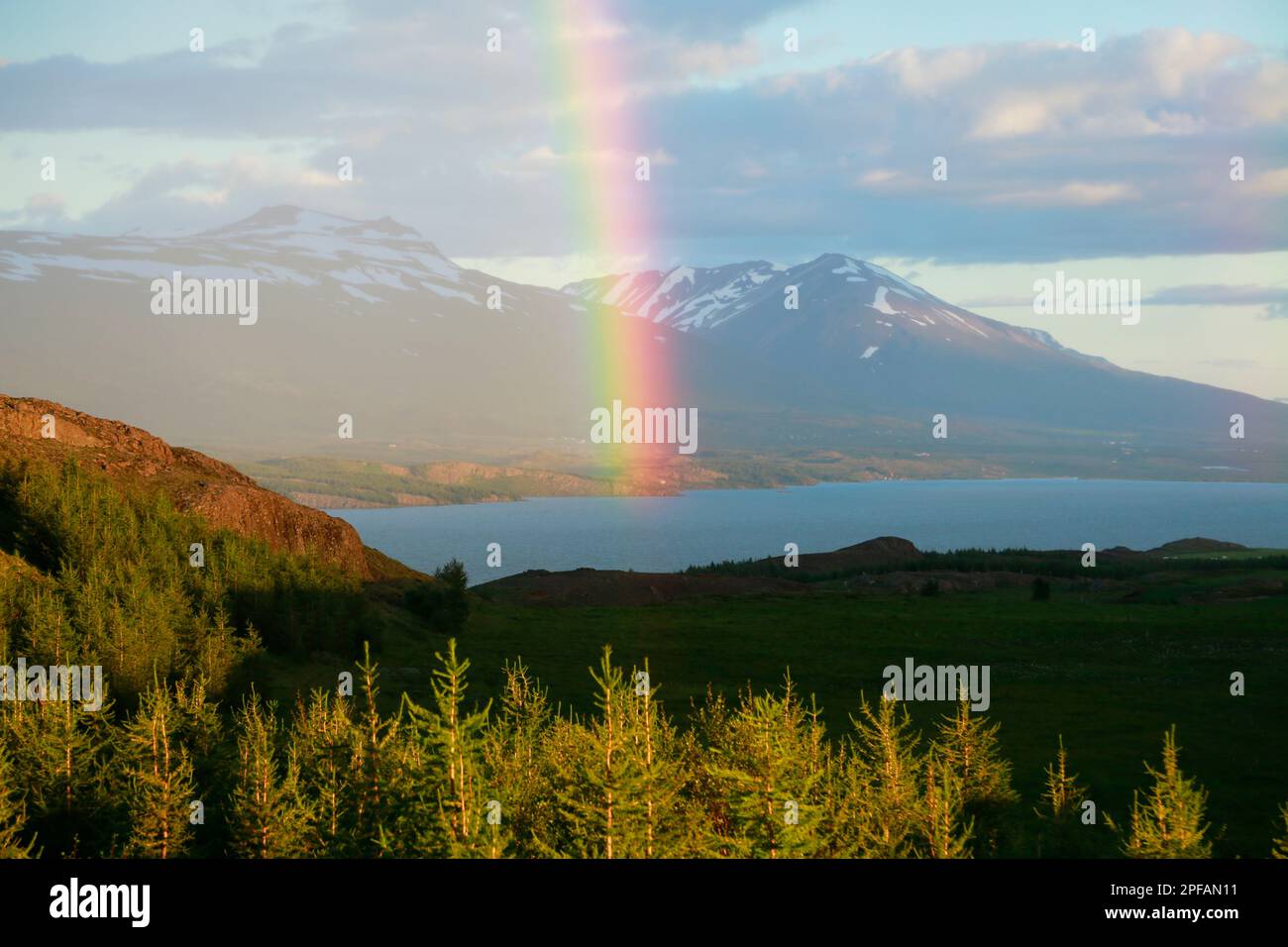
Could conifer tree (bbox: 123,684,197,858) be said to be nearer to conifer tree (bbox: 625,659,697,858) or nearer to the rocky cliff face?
conifer tree (bbox: 625,659,697,858)

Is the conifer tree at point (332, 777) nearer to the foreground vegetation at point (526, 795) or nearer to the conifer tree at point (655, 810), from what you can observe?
the foreground vegetation at point (526, 795)

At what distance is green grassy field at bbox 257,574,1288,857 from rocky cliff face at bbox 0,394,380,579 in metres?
4.35

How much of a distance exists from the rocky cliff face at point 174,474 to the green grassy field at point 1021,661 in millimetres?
4352

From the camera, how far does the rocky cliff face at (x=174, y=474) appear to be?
3766 centimetres

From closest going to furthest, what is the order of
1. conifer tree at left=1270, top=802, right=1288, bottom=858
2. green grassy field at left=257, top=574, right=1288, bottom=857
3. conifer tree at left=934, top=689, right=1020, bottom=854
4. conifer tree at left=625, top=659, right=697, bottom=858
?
conifer tree at left=625, top=659, right=697, bottom=858 < conifer tree at left=1270, top=802, right=1288, bottom=858 < conifer tree at left=934, top=689, right=1020, bottom=854 < green grassy field at left=257, top=574, right=1288, bottom=857

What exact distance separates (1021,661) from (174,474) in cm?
2865

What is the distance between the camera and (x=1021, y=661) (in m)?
39.2

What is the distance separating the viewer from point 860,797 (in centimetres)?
1233

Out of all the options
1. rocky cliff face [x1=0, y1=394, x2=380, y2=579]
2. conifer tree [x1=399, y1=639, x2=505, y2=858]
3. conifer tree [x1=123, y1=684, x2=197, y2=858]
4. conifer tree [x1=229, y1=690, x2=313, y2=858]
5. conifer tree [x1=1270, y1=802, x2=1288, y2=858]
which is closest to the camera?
conifer tree [x1=399, y1=639, x2=505, y2=858]

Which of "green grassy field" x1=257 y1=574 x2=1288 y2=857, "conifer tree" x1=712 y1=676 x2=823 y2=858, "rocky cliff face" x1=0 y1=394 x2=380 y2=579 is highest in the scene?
"rocky cliff face" x1=0 y1=394 x2=380 y2=579

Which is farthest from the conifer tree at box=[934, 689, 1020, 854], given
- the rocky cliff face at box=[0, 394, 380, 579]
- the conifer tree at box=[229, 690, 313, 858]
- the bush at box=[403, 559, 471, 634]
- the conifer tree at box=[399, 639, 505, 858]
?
the rocky cliff face at box=[0, 394, 380, 579]

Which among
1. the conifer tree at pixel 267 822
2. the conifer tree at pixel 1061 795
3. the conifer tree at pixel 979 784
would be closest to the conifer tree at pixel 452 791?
the conifer tree at pixel 267 822

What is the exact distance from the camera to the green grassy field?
82.8 feet
